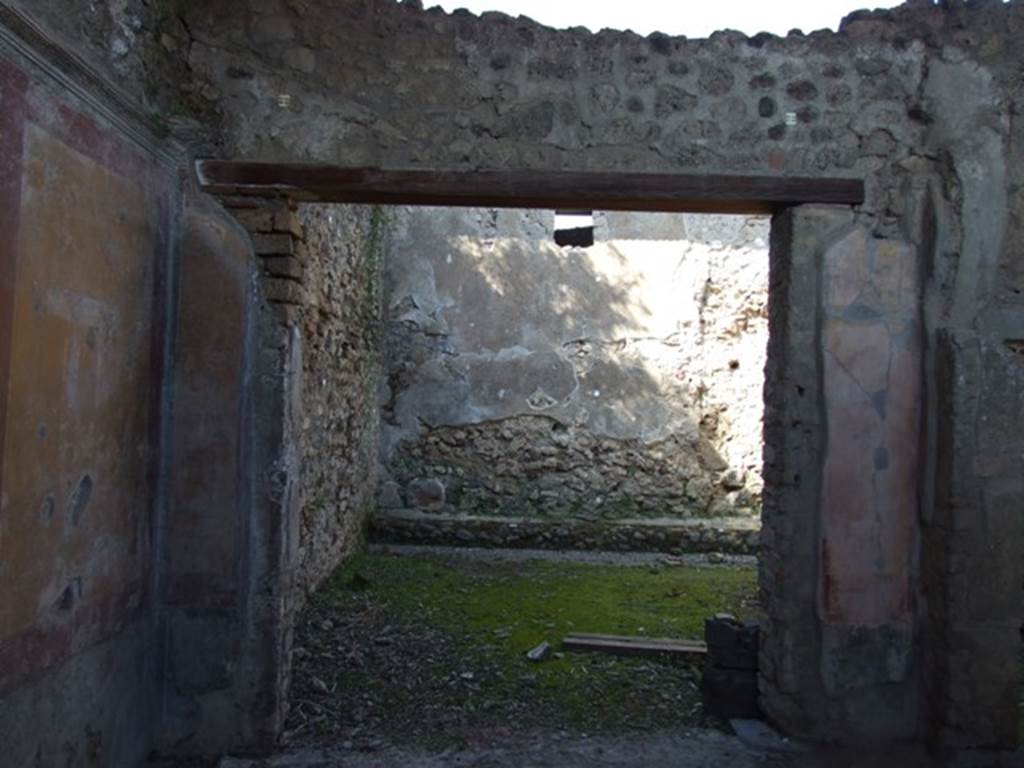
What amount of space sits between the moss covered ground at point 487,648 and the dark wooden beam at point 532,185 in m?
2.52

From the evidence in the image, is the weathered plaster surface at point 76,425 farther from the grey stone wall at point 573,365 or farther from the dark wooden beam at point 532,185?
the grey stone wall at point 573,365

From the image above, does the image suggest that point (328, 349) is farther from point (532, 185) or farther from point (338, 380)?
point (532, 185)

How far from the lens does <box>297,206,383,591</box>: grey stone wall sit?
5828 mm

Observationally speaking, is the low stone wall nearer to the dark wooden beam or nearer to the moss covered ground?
the moss covered ground

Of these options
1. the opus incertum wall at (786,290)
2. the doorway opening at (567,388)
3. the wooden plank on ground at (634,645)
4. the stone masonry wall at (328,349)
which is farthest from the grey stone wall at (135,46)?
the doorway opening at (567,388)

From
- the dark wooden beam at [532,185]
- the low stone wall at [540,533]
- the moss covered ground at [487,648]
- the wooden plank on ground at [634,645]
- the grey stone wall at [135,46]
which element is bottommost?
the moss covered ground at [487,648]

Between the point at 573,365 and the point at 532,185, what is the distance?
5334 mm

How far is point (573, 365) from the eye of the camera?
29.1 feet

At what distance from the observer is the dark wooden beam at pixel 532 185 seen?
3562mm

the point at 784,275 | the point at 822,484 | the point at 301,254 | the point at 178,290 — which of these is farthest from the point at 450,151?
the point at 822,484

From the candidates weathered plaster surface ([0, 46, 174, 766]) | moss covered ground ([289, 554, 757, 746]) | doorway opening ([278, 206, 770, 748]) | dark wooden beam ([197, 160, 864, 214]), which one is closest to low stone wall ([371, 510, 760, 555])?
doorway opening ([278, 206, 770, 748])

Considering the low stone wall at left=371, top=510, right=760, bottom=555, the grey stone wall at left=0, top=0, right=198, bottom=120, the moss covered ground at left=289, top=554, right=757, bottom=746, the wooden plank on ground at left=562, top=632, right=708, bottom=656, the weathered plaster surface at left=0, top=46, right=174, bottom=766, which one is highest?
the grey stone wall at left=0, top=0, right=198, bottom=120

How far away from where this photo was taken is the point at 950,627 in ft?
11.2

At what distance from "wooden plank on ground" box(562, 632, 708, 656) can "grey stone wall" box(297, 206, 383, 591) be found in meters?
1.96
